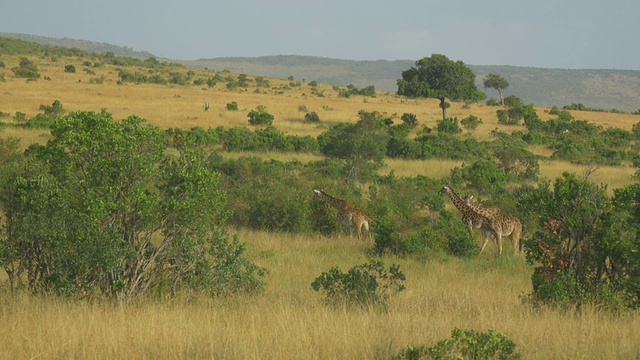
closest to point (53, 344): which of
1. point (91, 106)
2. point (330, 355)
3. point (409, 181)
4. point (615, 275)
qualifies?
point (330, 355)

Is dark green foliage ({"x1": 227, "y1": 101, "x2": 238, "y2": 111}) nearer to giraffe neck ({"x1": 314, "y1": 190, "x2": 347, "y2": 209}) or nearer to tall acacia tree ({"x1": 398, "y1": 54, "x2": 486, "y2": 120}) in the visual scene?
tall acacia tree ({"x1": 398, "y1": 54, "x2": 486, "y2": 120})

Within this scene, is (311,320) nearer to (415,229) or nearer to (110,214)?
(110,214)

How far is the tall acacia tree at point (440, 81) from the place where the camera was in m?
47.6

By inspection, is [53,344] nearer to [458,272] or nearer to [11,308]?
→ [11,308]

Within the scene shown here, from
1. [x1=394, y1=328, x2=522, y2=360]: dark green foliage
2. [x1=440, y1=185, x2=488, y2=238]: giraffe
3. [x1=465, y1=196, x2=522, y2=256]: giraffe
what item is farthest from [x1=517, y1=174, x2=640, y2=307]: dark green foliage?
[x1=440, y1=185, x2=488, y2=238]: giraffe

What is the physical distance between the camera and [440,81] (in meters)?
47.9

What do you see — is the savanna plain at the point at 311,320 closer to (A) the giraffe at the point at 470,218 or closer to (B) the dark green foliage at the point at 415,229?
(B) the dark green foliage at the point at 415,229

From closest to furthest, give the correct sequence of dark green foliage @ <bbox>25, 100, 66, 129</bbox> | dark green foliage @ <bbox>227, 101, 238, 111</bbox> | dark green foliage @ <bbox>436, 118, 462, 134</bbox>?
1. dark green foliage @ <bbox>25, 100, 66, 129</bbox>
2. dark green foliage @ <bbox>436, 118, 462, 134</bbox>
3. dark green foliage @ <bbox>227, 101, 238, 111</bbox>

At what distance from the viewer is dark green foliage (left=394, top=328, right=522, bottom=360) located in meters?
5.11

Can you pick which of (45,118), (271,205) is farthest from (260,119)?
(271,205)

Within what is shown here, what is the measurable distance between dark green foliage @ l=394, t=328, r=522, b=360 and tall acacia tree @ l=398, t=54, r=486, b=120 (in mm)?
42536

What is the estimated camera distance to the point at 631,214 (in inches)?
317

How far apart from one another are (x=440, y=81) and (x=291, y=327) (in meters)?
43.6

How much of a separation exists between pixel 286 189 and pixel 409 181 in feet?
16.5
